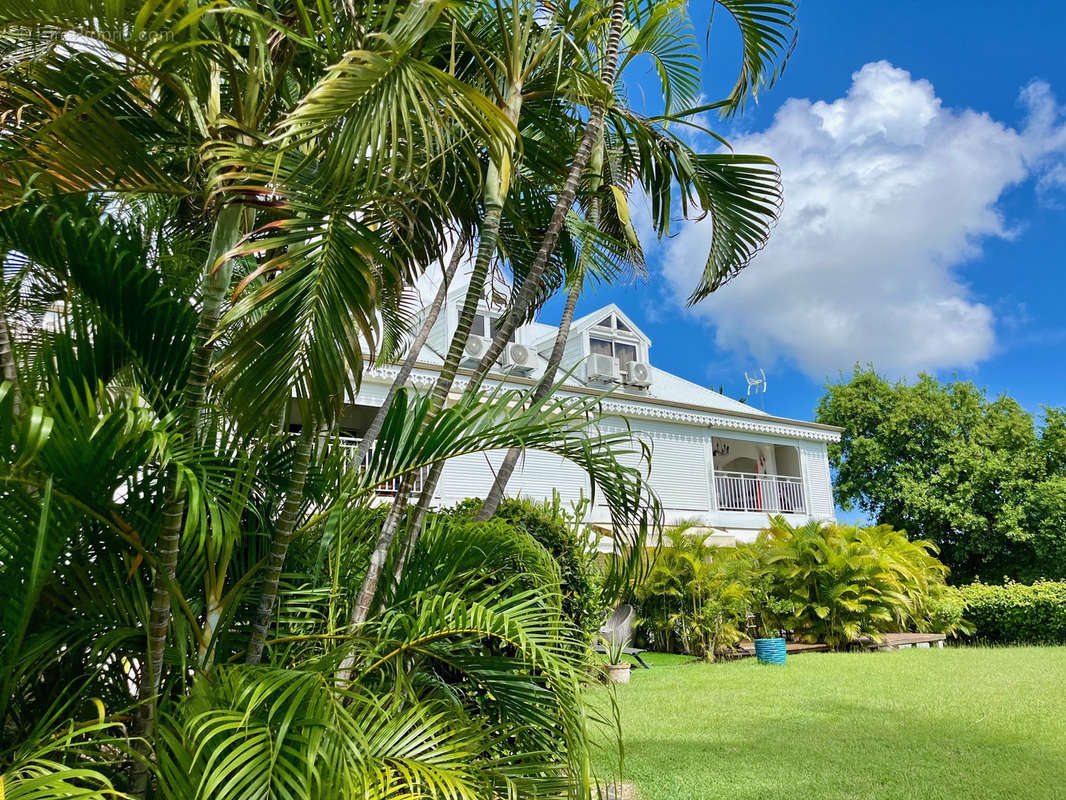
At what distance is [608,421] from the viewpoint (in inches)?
744

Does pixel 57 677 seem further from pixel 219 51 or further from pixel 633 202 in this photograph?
pixel 633 202

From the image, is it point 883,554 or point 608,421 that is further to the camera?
point 608,421

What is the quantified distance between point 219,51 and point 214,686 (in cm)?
247

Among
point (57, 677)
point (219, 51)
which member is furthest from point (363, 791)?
point (219, 51)

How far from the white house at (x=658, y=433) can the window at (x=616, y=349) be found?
1.4 inches

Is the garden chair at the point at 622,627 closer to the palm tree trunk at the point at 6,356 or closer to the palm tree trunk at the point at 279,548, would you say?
the palm tree trunk at the point at 279,548

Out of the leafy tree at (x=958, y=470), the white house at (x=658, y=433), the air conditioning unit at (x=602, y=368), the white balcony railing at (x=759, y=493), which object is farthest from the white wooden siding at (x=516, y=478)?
the leafy tree at (x=958, y=470)

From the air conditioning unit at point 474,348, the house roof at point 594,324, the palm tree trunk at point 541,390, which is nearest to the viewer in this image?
the palm tree trunk at point 541,390

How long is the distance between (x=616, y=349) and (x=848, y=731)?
15.7m

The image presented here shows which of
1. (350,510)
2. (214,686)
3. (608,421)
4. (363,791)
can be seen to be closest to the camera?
(363,791)

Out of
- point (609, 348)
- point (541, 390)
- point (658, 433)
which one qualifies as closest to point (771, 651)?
point (658, 433)

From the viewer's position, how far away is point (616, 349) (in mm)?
21781

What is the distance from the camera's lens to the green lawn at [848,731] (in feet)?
16.7

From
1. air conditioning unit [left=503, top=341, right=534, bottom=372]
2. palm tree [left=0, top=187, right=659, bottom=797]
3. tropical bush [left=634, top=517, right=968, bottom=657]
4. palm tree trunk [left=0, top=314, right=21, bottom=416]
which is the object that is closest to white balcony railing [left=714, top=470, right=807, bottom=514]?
tropical bush [left=634, top=517, right=968, bottom=657]
